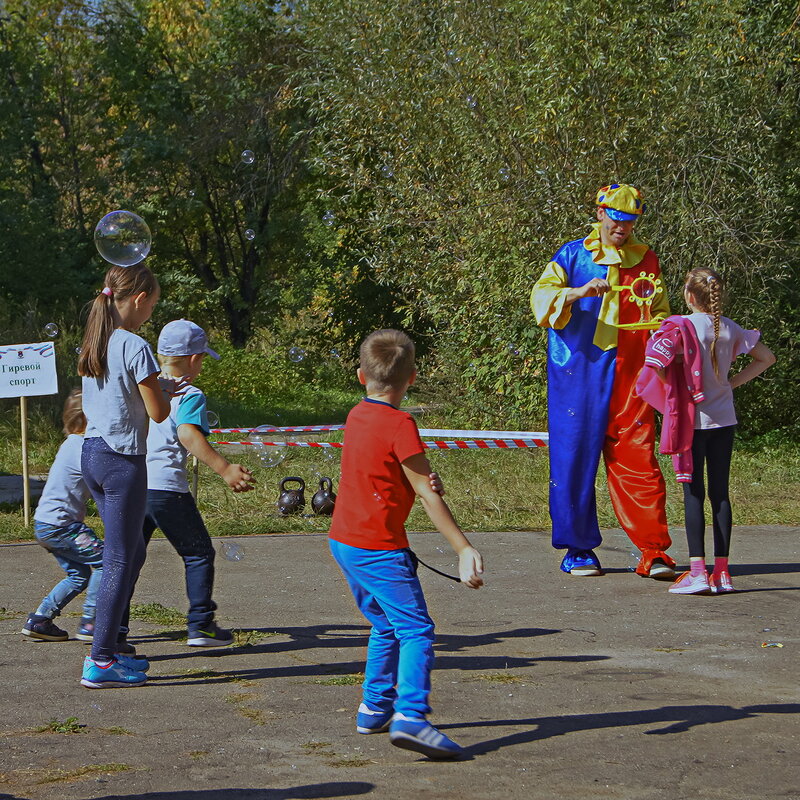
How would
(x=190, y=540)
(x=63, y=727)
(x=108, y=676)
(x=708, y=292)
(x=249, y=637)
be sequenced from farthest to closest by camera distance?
1. (x=708, y=292)
2. (x=249, y=637)
3. (x=190, y=540)
4. (x=108, y=676)
5. (x=63, y=727)

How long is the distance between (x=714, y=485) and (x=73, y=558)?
3.45 metres

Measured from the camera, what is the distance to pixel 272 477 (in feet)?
37.8

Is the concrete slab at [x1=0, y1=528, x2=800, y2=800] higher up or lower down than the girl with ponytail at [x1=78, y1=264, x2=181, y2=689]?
lower down

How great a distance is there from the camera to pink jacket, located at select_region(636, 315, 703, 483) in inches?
275

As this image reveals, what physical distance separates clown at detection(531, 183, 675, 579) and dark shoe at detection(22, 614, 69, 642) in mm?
3047

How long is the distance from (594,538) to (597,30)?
724cm

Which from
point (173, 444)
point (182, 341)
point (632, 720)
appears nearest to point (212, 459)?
point (173, 444)

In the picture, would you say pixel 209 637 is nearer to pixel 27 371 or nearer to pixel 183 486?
pixel 183 486

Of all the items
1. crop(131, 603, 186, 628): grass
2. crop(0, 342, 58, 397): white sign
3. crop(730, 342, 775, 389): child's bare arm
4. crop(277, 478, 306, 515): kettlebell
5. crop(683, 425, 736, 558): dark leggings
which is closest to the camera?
crop(131, 603, 186, 628): grass

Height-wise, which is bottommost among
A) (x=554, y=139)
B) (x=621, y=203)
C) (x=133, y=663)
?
(x=133, y=663)

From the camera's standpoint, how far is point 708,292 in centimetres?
705

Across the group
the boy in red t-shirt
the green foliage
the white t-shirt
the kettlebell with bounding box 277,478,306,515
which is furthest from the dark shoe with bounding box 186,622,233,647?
the green foliage

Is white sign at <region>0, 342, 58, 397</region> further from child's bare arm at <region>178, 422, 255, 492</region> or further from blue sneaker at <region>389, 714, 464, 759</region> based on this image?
blue sneaker at <region>389, 714, 464, 759</region>

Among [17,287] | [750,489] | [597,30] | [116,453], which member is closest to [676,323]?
[116,453]
